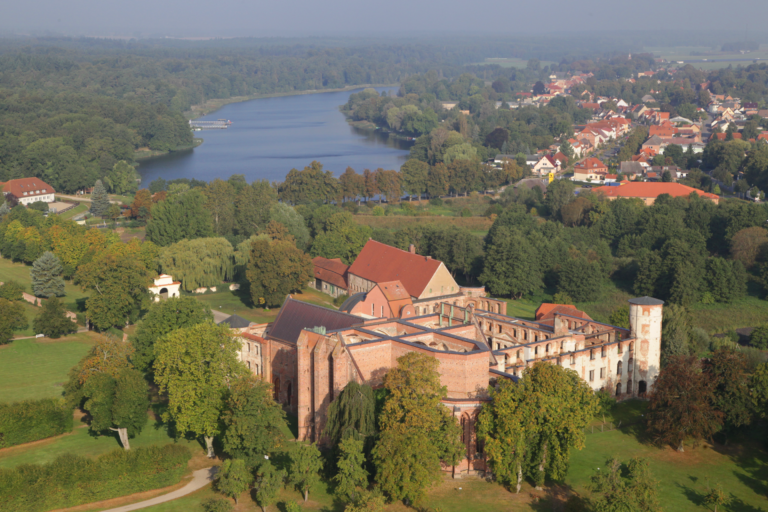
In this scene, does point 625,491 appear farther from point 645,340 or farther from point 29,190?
point 29,190

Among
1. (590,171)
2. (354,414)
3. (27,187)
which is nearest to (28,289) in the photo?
(354,414)

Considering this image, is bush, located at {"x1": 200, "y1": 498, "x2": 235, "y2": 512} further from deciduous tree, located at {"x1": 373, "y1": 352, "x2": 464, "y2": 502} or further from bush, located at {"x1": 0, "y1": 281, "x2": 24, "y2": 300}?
bush, located at {"x1": 0, "y1": 281, "x2": 24, "y2": 300}

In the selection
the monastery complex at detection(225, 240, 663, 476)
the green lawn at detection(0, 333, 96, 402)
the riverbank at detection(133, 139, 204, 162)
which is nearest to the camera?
the monastery complex at detection(225, 240, 663, 476)

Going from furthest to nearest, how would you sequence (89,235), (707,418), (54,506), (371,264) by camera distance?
(89,235) → (371,264) → (707,418) → (54,506)

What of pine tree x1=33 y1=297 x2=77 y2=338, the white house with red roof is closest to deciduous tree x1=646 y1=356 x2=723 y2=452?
pine tree x1=33 y1=297 x2=77 y2=338

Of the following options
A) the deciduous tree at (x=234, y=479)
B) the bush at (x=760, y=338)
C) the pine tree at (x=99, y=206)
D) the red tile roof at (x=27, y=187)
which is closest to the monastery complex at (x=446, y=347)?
the deciduous tree at (x=234, y=479)

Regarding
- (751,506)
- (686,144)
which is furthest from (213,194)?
(686,144)

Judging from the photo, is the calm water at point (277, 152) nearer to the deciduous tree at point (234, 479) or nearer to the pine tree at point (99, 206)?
the pine tree at point (99, 206)

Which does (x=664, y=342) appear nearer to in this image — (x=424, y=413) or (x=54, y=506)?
(x=424, y=413)
